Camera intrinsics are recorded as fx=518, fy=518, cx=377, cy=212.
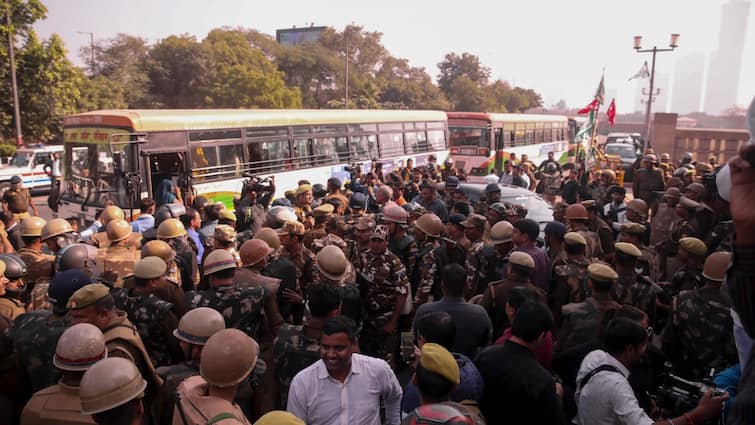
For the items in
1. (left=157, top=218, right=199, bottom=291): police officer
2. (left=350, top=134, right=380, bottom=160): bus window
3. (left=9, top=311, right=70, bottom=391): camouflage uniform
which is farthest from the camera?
(left=350, top=134, right=380, bottom=160): bus window

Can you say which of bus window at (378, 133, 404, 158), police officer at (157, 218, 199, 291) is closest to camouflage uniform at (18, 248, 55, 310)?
police officer at (157, 218, 199, 291)

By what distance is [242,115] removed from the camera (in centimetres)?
1207

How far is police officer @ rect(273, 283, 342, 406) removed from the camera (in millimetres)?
3117

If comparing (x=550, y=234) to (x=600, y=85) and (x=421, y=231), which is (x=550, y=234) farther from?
(x=600, y=85)

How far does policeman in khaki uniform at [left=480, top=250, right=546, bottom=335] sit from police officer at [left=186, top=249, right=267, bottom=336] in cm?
180

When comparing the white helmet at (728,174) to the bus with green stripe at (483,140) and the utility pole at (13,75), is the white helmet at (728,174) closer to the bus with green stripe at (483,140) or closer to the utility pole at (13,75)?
the bus with green stripe at (483,140)

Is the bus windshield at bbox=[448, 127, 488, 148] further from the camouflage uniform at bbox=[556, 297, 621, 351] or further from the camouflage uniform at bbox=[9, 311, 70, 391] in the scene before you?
the camouflage uniform at bbox=[9, 311, 70, 391]

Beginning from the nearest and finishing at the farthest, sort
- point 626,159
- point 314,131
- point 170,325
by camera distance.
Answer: point 170,325
point 314,131
point 626,159

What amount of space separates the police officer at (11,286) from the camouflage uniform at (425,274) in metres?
3.17

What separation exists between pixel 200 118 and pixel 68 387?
918 cm

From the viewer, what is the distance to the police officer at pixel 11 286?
12.3 ft

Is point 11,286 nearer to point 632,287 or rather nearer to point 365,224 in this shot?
point 365,224

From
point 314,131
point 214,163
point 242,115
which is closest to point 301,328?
point 214,163

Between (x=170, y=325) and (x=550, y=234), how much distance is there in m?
3.80
